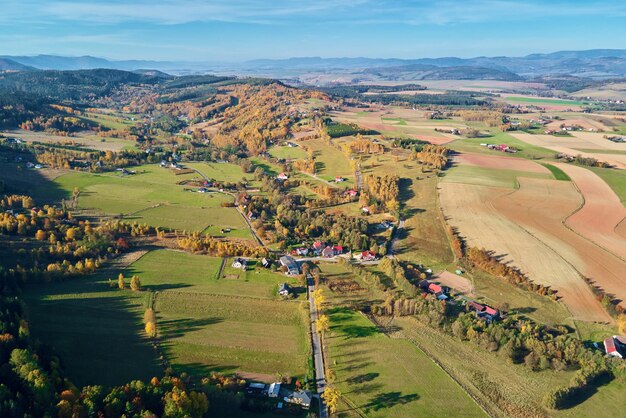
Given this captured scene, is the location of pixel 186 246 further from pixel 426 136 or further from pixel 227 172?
pixel 426 136

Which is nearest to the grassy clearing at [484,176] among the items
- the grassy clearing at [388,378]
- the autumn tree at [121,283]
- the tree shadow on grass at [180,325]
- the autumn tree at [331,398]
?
the grassy clearing at [388,378]

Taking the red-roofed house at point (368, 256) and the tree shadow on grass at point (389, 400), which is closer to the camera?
the tree shadow on grass at point (389, 400)

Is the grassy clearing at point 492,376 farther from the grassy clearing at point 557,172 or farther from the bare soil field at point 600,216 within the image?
the grassy clearing at point 557,172

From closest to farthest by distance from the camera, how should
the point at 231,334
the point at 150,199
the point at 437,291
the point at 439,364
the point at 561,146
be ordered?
the point at 439,364 → the point at 231,334 → the point at 437,291 → the point at 150,199 → the point at 561,146

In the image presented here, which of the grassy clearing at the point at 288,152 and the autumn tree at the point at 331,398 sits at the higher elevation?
the grassy clearing at the point at 288,152

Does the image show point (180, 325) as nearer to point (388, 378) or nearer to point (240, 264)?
point (240, 264)

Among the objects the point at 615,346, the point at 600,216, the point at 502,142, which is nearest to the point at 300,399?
the point at 615,346

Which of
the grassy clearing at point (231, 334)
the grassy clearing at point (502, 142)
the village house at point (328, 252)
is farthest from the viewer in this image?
the grassy clearing at point (502, 142)
